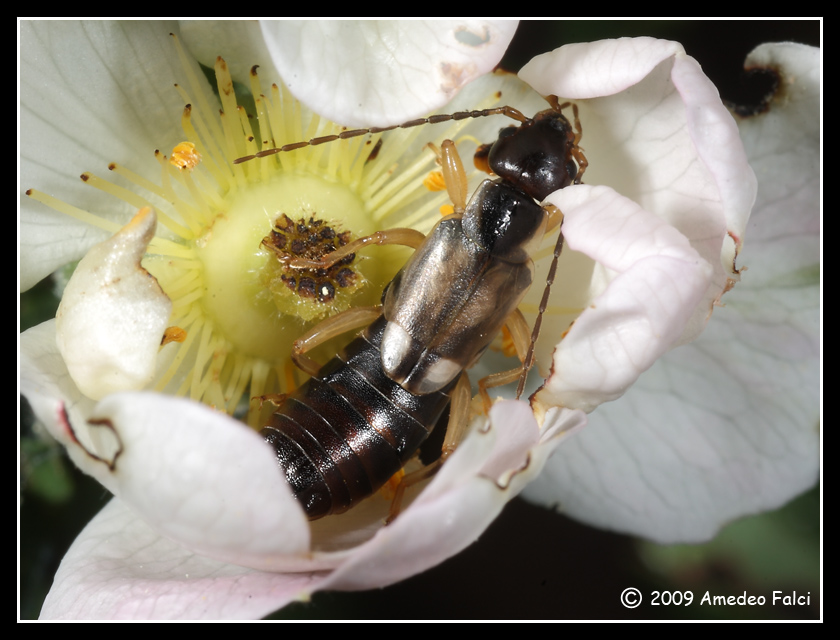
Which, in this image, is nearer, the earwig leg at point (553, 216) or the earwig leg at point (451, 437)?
the earwig leg at point (451, 437)

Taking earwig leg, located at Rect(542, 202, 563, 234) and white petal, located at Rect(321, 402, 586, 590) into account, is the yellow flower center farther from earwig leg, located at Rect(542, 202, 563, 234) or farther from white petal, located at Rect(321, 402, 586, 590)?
white petal, located at Rect(321, 402, 586, 590)

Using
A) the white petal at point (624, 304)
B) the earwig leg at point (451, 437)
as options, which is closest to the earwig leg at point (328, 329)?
the earwig leg at point (451, 437)

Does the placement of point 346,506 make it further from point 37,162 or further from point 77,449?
point 37,162

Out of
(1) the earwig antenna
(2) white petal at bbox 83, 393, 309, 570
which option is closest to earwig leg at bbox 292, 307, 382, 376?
(1) the earwig antenna

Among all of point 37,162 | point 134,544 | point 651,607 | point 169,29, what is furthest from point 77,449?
point 651,607

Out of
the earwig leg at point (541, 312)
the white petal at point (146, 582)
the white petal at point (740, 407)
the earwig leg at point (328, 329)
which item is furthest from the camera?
the white petal at point (740, 407)

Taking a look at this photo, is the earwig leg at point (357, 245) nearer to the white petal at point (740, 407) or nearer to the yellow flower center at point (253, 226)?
the yellow flower center at point (253, 226)

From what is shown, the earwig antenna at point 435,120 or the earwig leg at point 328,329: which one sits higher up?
the earwig antenna at point 435,120
